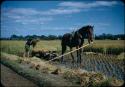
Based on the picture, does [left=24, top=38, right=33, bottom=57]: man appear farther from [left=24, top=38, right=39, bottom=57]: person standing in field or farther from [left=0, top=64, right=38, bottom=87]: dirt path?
[left=0, top=64, right=38, bottom=87]: dirt path

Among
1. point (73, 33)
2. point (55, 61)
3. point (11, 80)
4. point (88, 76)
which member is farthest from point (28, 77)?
point (55, 61)

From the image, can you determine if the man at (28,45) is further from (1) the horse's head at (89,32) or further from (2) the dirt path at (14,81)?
(2) the dirt path at (14,81)

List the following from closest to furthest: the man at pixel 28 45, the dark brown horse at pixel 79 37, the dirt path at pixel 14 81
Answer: the dirt path at pixel 14 81 < the dark brown horse at pixel 79 37 < the man at pixel 28 45

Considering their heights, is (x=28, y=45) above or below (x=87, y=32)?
below

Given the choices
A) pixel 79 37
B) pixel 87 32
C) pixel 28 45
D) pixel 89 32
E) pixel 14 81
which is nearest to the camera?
pixel 14 81

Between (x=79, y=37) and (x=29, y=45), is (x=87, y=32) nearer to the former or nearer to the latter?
(x=79, y=37)

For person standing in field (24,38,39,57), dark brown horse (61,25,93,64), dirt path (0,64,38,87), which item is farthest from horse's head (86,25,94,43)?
person standing in field (24,38,39,57)

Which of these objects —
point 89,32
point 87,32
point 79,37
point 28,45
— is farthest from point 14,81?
point 28,45

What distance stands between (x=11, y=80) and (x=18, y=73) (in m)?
1.67

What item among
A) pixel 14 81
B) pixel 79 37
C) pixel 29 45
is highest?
pixel 79 37

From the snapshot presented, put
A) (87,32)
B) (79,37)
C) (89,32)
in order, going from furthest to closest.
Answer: (79,37) < (87,32) < (89,32)

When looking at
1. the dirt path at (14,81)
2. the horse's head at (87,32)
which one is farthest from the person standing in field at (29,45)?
the dirt path at (14,81)

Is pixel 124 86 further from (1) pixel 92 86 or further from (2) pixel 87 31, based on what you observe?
(2) pixel 87 31

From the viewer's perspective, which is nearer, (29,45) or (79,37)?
(79,37)
